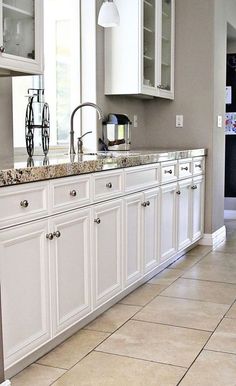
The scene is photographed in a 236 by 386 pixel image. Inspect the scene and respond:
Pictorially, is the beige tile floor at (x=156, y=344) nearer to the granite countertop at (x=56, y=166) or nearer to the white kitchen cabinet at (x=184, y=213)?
the white kitchen cabinet at (x=184, y=213)

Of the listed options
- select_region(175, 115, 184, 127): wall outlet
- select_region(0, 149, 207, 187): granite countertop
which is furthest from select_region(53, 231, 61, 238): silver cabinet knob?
select_region(175, 115, 184, 127): wall outlet

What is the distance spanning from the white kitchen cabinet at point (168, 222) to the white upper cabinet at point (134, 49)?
0.86 m

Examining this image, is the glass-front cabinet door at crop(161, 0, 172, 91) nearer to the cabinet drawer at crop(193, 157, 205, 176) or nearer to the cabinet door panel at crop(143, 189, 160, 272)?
the cabinet drawer at crop(193, 157, 205, 176)

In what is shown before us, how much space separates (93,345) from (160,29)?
2.88 metres

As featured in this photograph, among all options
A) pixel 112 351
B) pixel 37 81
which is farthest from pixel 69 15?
pixel 112 351

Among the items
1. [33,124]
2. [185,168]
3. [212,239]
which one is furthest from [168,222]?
[33,124]

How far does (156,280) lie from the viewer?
3668mm

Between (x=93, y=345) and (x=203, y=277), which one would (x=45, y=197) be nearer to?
(x=93, y=345)

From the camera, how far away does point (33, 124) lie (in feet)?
10.3

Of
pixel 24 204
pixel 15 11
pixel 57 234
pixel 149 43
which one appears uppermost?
pixel 149 43

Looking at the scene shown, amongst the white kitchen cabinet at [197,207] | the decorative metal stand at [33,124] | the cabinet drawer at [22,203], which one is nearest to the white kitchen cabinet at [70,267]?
the cabinet drawer at [22,203]

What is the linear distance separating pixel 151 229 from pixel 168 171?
1.61 feet

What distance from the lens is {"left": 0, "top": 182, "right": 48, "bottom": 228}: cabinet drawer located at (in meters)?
1.99

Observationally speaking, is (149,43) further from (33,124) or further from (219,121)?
(33,124)
